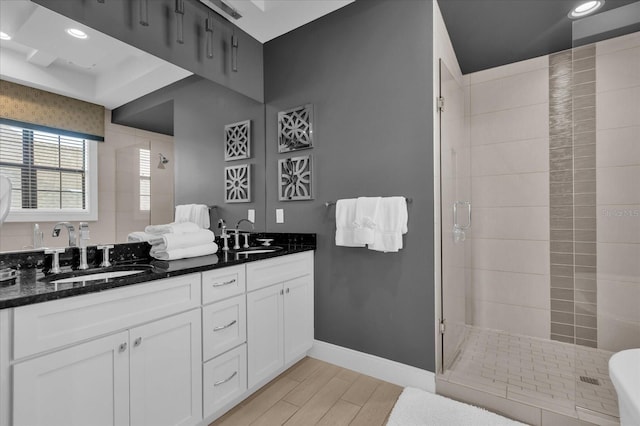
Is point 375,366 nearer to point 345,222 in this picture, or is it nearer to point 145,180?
point 345,222

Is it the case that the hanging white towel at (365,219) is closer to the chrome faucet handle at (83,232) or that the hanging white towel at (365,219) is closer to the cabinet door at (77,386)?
the cabinet door at (77,386)

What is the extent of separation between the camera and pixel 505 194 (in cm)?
278

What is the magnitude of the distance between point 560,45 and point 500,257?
6.10ft

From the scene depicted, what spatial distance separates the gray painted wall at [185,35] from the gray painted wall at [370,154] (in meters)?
0.27

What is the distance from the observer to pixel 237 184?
250cm

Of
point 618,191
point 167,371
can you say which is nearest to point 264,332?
point 167,371

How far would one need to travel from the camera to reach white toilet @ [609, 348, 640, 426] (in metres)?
1.11

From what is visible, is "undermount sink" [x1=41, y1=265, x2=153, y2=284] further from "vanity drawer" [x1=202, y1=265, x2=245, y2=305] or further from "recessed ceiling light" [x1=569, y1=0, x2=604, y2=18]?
"recessed ceiling light" [x1=569, y1=0, x2=604, y2=18]

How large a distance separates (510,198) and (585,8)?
4.76 feet

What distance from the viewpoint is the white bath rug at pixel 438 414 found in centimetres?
160

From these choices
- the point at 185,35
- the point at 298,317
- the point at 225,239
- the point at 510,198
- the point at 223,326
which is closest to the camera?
the point at 223,326

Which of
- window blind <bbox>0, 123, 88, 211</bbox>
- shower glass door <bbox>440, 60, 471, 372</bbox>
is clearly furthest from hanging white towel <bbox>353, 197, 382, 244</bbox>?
window blind <bbox>0, 123, 88, 211</bbox>

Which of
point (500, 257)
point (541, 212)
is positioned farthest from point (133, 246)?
point (541, 212)

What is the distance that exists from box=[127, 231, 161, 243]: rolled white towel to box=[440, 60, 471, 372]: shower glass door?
184cm
